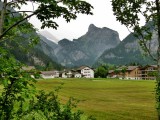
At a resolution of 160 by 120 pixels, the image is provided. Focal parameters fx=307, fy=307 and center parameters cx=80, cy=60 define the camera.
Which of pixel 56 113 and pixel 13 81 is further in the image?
pixel 56 113

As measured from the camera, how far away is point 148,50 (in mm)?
20406

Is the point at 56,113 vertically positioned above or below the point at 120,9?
below

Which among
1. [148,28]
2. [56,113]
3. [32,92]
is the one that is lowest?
[56,113]

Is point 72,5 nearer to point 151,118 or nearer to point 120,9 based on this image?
point 120,9

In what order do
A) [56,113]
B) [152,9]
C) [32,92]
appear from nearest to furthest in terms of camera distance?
[32,92] < [56,113] < [152,9]

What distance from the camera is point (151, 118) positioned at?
3117cm

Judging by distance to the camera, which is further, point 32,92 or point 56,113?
point 56,113

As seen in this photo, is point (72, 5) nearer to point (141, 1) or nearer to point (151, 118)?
point (141, 1)

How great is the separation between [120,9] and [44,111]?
12.0 metres

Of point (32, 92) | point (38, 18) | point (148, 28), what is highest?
point (148, 28)

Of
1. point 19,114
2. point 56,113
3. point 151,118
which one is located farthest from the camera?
point 151,118

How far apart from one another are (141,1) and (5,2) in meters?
13.0

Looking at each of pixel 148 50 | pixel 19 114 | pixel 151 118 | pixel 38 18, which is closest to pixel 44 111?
pixel 19 114

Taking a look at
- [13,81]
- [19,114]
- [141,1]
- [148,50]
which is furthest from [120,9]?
[13,81]
